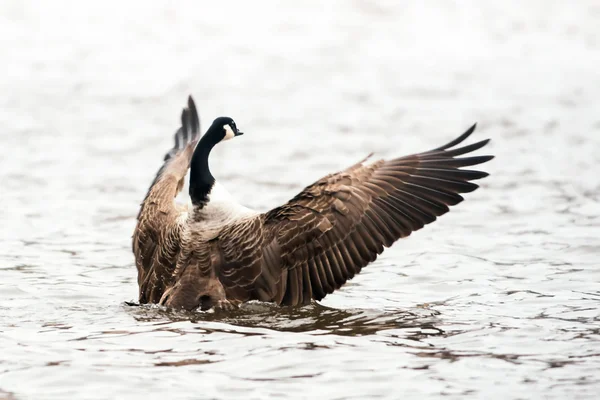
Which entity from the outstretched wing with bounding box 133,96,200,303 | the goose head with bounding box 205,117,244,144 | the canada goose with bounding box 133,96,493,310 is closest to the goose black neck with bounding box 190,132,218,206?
the canada goose with bounding box 133,96,493,310

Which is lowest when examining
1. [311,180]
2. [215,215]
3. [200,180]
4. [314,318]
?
[314,318]

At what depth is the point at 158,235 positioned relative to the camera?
10000 mm

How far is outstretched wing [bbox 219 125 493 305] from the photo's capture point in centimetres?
904

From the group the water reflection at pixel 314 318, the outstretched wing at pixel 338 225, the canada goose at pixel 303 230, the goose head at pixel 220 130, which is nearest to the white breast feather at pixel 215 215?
the canada goose at pixel 303 230

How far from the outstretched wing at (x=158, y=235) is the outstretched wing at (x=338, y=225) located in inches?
24.8

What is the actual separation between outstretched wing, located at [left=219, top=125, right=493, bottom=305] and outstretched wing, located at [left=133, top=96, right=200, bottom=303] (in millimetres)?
629

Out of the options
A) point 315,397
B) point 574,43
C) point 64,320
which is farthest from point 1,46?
point 315,397

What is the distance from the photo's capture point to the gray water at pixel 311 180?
745 cm

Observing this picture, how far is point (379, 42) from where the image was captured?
71.7ft

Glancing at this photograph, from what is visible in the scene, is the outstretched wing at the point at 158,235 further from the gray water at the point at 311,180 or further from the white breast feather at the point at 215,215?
the gray water at the point at 311,180

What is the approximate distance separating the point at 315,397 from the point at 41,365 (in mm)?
2022

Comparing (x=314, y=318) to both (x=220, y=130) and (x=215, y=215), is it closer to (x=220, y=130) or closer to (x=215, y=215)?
(x=215, y=215)

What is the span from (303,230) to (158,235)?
1.65m

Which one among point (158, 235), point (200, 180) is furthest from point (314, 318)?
point (158, 235)
